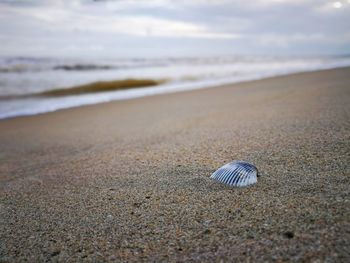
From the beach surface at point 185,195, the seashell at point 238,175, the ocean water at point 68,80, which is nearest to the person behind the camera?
the beach surface at point 185,195

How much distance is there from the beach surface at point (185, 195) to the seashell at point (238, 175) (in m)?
0.06

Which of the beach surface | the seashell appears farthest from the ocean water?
the seashell

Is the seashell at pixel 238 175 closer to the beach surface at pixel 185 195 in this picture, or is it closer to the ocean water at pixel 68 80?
the beach surface at pixel 185 195

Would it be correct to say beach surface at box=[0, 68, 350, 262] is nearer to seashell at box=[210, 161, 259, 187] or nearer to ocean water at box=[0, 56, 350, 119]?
seashell at box=[210, 161, 259, 187]

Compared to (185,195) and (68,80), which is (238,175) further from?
(68,80)

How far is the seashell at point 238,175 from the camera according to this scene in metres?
2.10

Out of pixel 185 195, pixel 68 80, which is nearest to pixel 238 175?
pixel 185 195

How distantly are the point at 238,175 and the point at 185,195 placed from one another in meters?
0.34

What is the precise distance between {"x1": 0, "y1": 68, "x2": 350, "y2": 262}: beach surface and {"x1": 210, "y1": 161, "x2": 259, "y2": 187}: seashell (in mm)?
56

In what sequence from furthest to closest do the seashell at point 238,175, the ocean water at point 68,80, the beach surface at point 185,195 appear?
the ocean water at point 68,80 → the seashell at point 238,175 → the beach surface at point 185,195

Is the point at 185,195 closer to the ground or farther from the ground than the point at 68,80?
closer to the ground

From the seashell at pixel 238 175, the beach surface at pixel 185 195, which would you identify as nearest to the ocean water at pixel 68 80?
the beach surface at pixel 185 195

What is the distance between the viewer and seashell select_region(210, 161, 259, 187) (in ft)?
6.88

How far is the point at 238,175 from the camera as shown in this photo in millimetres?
2113
